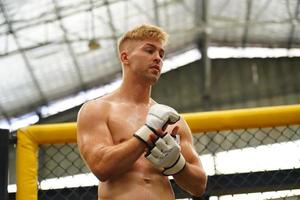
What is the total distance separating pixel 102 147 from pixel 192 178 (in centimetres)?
33

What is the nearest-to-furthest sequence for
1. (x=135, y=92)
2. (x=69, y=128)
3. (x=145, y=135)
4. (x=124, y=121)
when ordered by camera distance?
1. (x=145, y=135)
2. (x=124, y=121)
3. (x=135, y=92)
4. (x=69, y=128)

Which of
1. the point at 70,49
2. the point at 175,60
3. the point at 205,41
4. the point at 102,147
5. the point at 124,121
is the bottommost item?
the point at 102,147

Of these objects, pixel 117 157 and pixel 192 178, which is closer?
pixel 117 157

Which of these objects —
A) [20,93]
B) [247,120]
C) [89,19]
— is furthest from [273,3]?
[247,120]

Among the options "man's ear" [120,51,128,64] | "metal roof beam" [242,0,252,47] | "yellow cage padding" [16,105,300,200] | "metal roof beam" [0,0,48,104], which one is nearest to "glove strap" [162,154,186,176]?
"man's ear" [120,51,128,64]

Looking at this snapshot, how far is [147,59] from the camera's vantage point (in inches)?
72.4

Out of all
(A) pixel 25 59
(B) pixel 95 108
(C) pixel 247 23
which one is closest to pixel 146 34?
(B) pixel 95 108

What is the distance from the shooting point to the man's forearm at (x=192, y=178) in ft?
5.63

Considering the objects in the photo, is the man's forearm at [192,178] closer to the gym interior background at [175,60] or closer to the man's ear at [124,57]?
the man's ear at [124,57]

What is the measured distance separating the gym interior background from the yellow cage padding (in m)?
5.36

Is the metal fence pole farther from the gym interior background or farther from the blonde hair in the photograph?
the gym interior background

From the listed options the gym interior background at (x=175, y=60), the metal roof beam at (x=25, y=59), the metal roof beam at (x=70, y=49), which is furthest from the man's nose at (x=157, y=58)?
the metal roof beam at (x=70, y=49)

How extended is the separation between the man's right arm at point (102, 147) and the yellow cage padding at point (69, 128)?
0.67 meters

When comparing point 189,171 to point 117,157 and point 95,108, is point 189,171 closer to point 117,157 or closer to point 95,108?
point 117,157
